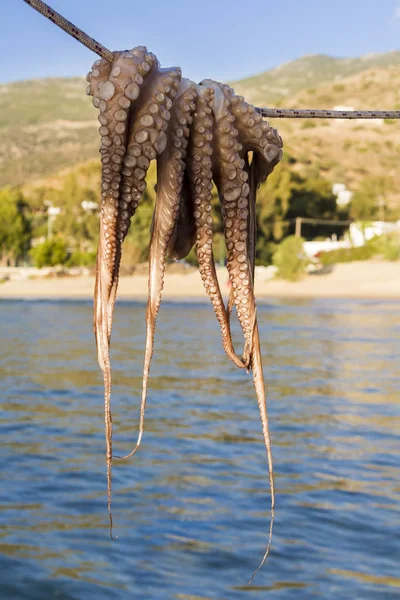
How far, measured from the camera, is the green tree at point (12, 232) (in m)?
79.9

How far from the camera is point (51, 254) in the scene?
7112 cm

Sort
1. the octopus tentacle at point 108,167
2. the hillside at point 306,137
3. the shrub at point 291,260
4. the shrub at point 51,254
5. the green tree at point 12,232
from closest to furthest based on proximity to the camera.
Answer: the octopus tentacle at point 108,167 → the shrub at point 291,260 → the shrub at point 51,254 → the green tree at point 12,232 → the hillside at point 306,137

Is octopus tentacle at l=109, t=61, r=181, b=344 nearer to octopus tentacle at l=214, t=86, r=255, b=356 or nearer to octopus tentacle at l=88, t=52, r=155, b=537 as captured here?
octopus tentacle at l=88, t=52, r=155, b=537

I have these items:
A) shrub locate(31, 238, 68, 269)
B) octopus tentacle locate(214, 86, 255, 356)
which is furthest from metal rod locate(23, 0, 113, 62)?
shrub locate(31, 238, 68, 269)

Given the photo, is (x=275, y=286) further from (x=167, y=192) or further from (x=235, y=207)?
(x=167, y=192)

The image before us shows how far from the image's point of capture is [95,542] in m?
7.50

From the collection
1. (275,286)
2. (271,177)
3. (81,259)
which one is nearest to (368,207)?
(271,177)

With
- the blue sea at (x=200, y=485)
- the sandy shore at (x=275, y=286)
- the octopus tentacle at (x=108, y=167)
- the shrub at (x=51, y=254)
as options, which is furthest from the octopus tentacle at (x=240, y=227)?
the shrub at (x=51, y=254)

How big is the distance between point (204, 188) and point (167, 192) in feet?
0.49

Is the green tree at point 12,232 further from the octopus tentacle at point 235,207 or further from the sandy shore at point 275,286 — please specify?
the octopus tentacle at point 235,207

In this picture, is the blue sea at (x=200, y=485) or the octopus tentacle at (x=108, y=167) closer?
the octopus tentacle at (x=108, y=167)

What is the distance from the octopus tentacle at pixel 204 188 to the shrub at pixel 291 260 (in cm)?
5675

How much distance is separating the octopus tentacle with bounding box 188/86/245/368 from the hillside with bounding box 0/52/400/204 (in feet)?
310

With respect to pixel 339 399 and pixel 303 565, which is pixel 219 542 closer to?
pixel 303 565
